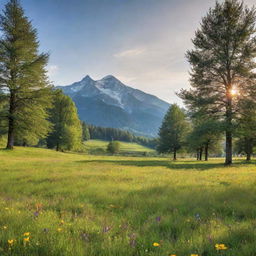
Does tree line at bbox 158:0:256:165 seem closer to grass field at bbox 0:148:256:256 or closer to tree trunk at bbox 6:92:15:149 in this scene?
grass field at bbox 0:148:256:256

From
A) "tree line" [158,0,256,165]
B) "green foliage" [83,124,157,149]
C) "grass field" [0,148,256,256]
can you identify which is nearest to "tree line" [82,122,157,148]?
"green foliage" [83,124,157,149]

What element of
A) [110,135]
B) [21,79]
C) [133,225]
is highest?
[21,79]

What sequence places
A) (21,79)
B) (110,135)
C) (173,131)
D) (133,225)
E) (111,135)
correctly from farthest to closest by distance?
(111,135)
(110,135)
(173,131)
(21,79)
(133,225)

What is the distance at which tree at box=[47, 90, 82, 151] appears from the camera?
3990cm

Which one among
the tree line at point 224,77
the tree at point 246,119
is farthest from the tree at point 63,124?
the tree at point 246,119

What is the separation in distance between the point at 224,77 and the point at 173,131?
20.6 metres

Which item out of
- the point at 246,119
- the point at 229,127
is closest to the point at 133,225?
the point at 229,127

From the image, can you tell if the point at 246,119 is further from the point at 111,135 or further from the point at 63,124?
the point at 111,135

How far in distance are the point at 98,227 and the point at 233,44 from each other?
23.5m

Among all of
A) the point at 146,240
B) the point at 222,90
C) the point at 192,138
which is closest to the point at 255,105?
the point at 222,90

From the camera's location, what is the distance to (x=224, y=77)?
799 inches

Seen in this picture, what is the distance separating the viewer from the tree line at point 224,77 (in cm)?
1880

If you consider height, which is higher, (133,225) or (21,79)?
(21,79)

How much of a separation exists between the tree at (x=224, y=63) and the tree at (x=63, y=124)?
92.8 ft
